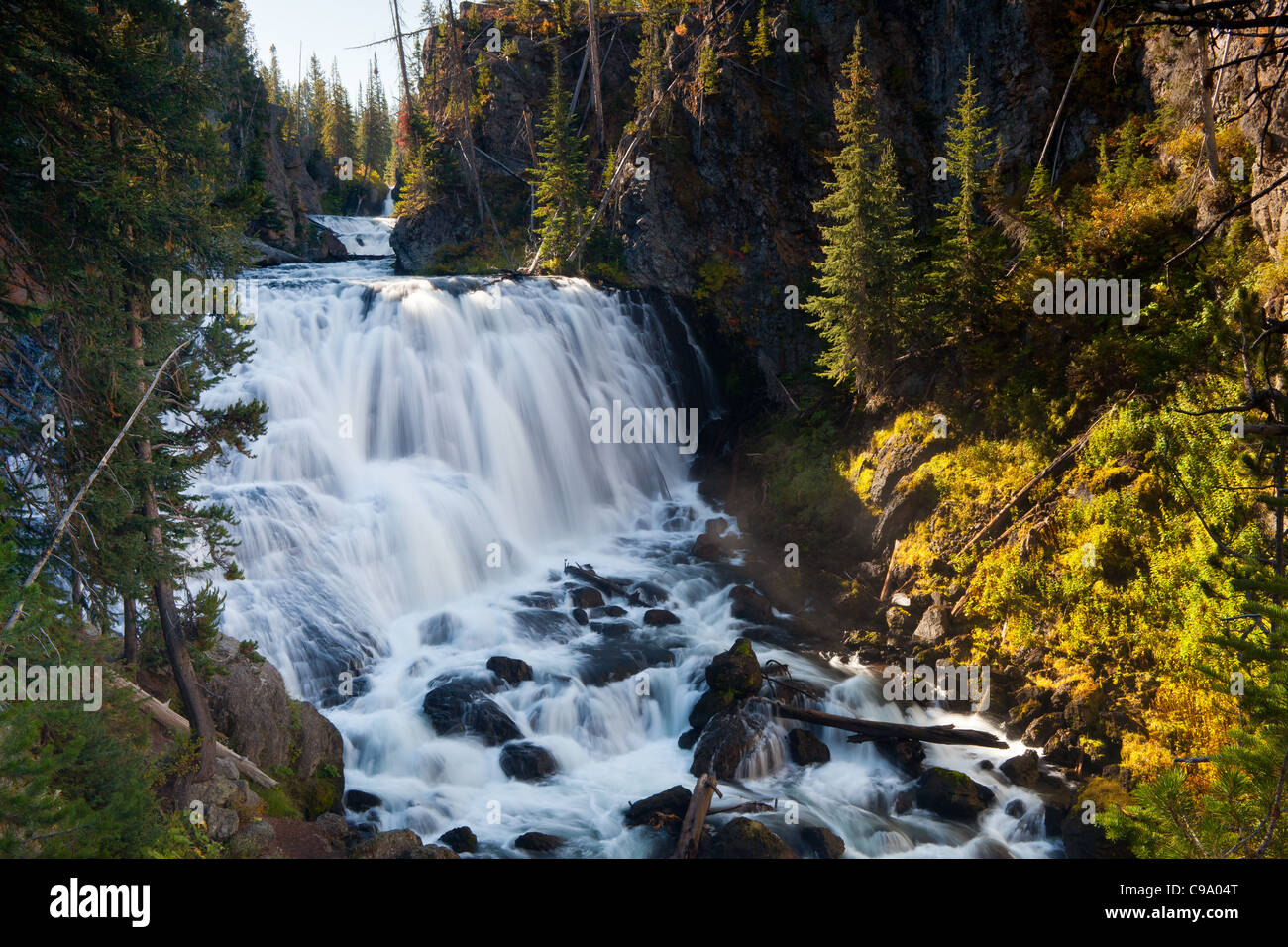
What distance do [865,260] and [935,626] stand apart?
356 inches

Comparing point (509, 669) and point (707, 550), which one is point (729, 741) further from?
point (707, 550)

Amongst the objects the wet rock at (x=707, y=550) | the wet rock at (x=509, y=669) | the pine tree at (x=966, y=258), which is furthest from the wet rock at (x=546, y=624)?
the pine tree at (x=966, y=258)

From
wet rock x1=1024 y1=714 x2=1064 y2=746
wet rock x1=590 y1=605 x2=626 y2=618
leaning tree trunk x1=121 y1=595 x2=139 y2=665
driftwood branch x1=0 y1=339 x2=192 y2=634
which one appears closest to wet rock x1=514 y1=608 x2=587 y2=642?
wet rock x1=590 y1=605 x2=626 y2=618

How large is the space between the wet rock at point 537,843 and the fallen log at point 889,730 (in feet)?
16.4

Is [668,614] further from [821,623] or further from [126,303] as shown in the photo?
[126,303]

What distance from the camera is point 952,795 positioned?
38.8 ft

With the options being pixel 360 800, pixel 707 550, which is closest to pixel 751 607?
pixel 707 550

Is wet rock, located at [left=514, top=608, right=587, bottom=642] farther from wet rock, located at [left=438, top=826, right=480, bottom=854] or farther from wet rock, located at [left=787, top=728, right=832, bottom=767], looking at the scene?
wet rock, located at [left=438, top=826, right=480, bottom=854]

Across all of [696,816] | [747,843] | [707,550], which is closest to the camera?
[747,843]

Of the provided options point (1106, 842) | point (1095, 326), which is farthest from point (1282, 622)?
point (1095, 326)

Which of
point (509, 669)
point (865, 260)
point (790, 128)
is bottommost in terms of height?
point (509, 669)

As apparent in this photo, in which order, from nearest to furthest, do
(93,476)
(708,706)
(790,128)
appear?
(93,476) < (708,706) < (790,128)

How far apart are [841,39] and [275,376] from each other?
21338 millimetres

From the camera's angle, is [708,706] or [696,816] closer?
[696,816]
